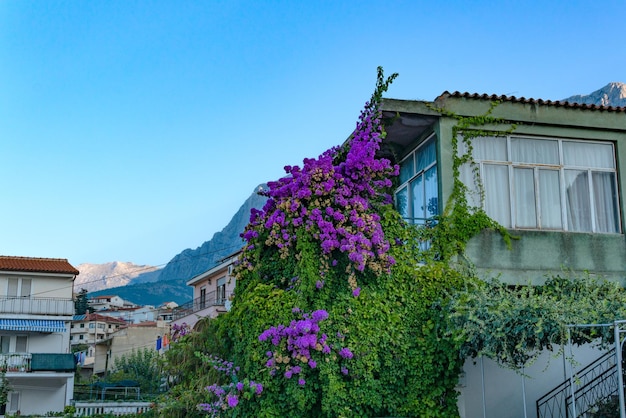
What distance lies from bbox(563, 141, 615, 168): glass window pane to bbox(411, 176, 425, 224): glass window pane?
326cm

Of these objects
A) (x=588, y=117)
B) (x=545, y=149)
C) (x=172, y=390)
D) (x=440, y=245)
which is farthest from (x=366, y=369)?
(x=588, y=117)

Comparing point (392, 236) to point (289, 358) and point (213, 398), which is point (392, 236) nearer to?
point (289, 358)

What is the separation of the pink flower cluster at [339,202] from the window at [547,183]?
2.29 m

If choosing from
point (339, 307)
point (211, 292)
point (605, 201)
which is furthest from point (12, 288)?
point (605, 201)

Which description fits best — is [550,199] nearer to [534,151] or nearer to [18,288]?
[534,151]

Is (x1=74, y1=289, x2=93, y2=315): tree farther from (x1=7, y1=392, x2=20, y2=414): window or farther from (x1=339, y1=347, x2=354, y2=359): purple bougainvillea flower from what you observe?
(x1=339, y1=347, x2=354, y2=359): purple bougainvillea flower

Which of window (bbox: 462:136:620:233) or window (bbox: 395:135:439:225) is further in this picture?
window (bbox: 395:135:439:225)

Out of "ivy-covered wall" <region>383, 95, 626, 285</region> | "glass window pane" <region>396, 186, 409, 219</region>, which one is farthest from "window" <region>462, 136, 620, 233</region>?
"glass window pane" <region>396, 186, 409, 219</region>

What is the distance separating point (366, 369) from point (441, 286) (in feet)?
7.68

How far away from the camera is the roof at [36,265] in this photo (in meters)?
46.6

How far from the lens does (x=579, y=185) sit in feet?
53.6

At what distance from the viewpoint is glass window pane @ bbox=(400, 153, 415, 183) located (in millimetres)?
17734

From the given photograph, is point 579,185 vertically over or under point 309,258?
over

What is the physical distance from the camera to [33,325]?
46.4 m
